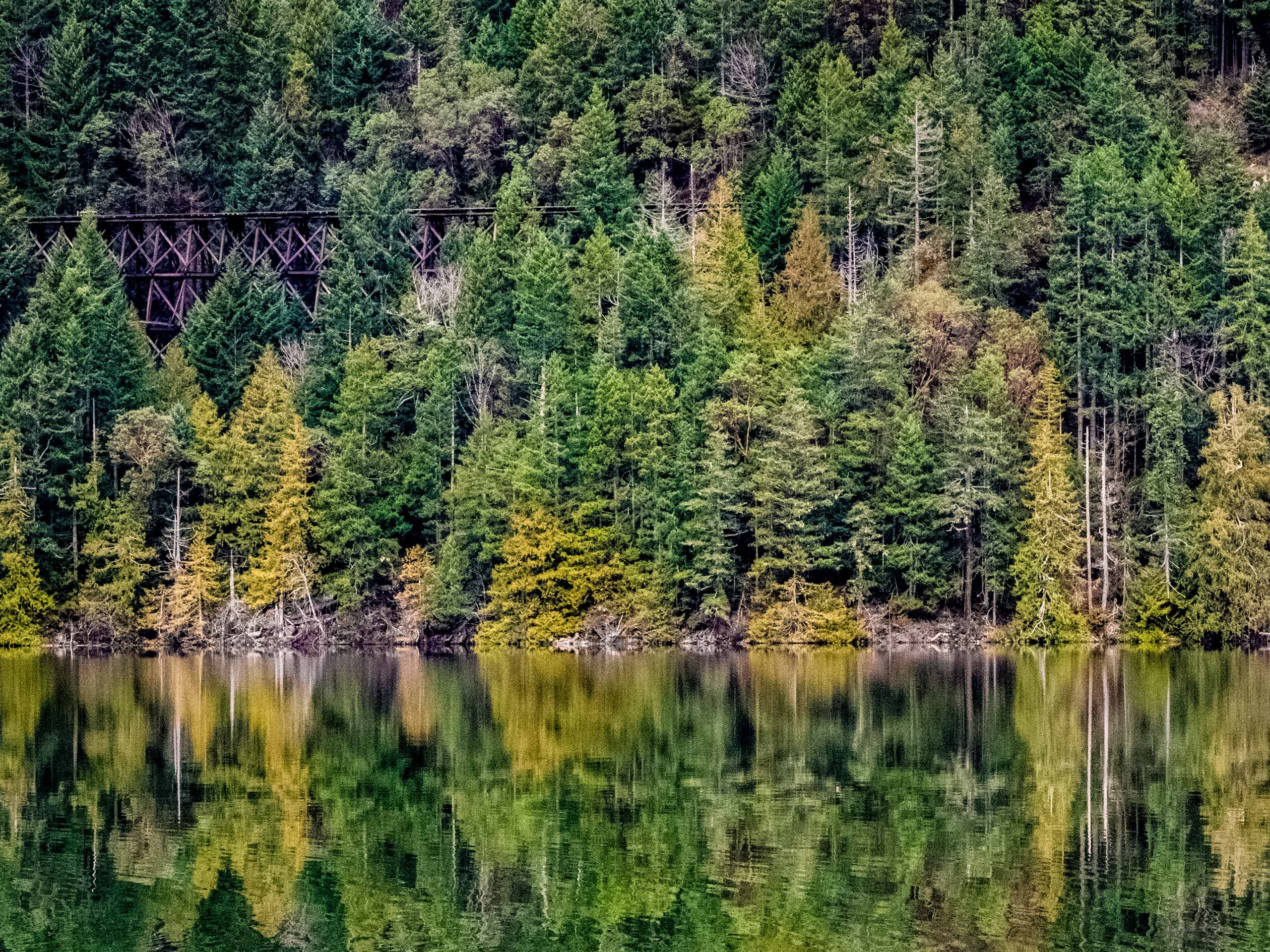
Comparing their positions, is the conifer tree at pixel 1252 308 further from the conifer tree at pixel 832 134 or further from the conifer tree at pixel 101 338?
the conifer tree at pixel 101 338

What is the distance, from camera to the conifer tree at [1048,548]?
74.8m

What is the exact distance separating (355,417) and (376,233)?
12.3 m

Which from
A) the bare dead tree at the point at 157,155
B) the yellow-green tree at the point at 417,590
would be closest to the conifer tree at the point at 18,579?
the yellow-green tree at the point at 417,590

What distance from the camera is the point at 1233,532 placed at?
72938 mm

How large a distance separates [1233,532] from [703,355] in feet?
69.5

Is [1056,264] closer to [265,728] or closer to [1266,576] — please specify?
[1266,576]

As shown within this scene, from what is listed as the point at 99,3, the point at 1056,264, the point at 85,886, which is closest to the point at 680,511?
the point at 1056,264

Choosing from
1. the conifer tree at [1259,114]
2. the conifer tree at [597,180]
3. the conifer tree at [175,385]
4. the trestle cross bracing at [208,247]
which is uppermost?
the conifer tree at [1259,114]

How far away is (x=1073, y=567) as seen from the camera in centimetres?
7544

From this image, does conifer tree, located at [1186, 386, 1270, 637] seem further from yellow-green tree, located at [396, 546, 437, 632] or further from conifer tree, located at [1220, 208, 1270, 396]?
yellow-green tree, located at [396, 546, 437, 632]

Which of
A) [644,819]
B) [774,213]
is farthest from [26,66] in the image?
[644,819]

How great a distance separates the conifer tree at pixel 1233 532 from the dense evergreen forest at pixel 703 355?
0.15 metres

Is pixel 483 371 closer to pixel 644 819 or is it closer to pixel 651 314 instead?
pixel 651 314

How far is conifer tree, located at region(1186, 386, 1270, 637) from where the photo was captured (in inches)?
2840
